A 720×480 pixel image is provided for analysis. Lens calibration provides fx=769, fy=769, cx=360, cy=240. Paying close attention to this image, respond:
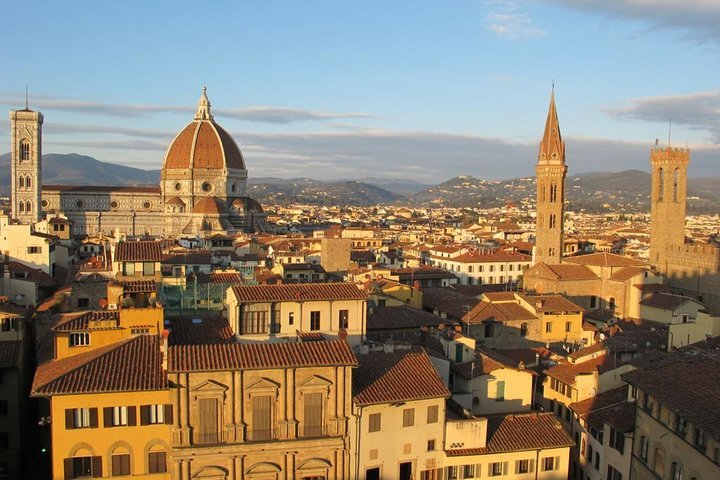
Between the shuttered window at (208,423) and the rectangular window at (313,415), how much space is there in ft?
7.44

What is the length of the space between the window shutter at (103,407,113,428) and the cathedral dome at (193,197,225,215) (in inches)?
3795

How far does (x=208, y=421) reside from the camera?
19344 millimetres

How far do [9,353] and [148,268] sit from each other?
5.65 metres

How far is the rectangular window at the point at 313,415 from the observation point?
19.9 m

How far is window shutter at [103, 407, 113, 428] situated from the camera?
19422mm

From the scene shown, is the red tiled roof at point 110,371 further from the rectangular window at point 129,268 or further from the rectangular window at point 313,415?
the rectangular window at point 129,268

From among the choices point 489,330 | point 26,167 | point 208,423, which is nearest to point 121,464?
point 208,423

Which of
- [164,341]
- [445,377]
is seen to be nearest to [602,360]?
[445,377]

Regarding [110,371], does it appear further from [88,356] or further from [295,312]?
[295,312]

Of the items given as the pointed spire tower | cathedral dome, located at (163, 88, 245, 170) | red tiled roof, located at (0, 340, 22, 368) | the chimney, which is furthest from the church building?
the chimney

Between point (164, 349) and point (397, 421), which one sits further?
point (397, 421)

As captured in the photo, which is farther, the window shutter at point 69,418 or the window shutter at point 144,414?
the window shutter at point 144,414

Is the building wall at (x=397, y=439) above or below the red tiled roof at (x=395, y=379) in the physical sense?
below

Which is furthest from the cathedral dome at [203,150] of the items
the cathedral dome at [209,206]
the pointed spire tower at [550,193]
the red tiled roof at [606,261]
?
the red tiled roof at [606,261]
